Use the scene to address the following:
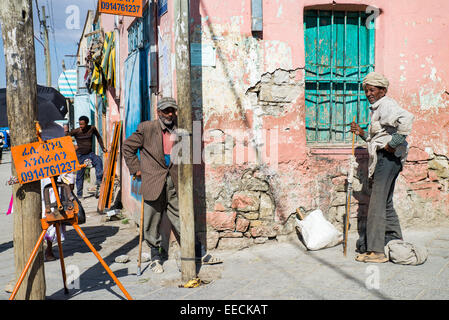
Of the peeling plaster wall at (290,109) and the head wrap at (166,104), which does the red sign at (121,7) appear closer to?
the peeling plaster wall at (290,109)

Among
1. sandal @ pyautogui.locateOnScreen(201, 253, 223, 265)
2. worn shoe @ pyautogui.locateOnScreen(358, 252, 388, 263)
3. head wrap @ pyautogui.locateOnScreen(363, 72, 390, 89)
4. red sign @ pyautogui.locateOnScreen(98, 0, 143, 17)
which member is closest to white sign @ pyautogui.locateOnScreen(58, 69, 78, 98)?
red sign @ pyautogui.locateOnScreen(98, 0, 143, 17)

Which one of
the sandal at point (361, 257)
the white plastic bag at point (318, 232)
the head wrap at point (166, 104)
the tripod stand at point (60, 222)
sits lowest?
the sandal at point (361, 257)

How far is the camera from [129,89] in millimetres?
7559

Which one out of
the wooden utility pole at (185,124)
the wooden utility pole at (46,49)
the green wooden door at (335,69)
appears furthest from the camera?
the wooden utility pole at (46,49)

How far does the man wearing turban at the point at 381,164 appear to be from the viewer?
15.1ft

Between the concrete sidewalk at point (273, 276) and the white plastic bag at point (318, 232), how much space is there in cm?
10

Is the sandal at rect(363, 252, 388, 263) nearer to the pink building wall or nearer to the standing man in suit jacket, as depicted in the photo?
the pink building wall

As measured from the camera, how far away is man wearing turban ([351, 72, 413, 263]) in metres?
4.61

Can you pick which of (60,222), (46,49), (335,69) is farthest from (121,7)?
(46,49)

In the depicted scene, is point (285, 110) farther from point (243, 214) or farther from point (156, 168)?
point (156, 168)

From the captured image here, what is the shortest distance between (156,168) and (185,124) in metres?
0.79

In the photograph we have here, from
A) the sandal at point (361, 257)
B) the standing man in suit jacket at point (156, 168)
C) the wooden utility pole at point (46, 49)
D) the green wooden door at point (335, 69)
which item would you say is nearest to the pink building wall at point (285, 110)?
the green wooden door at point (335, 69)
